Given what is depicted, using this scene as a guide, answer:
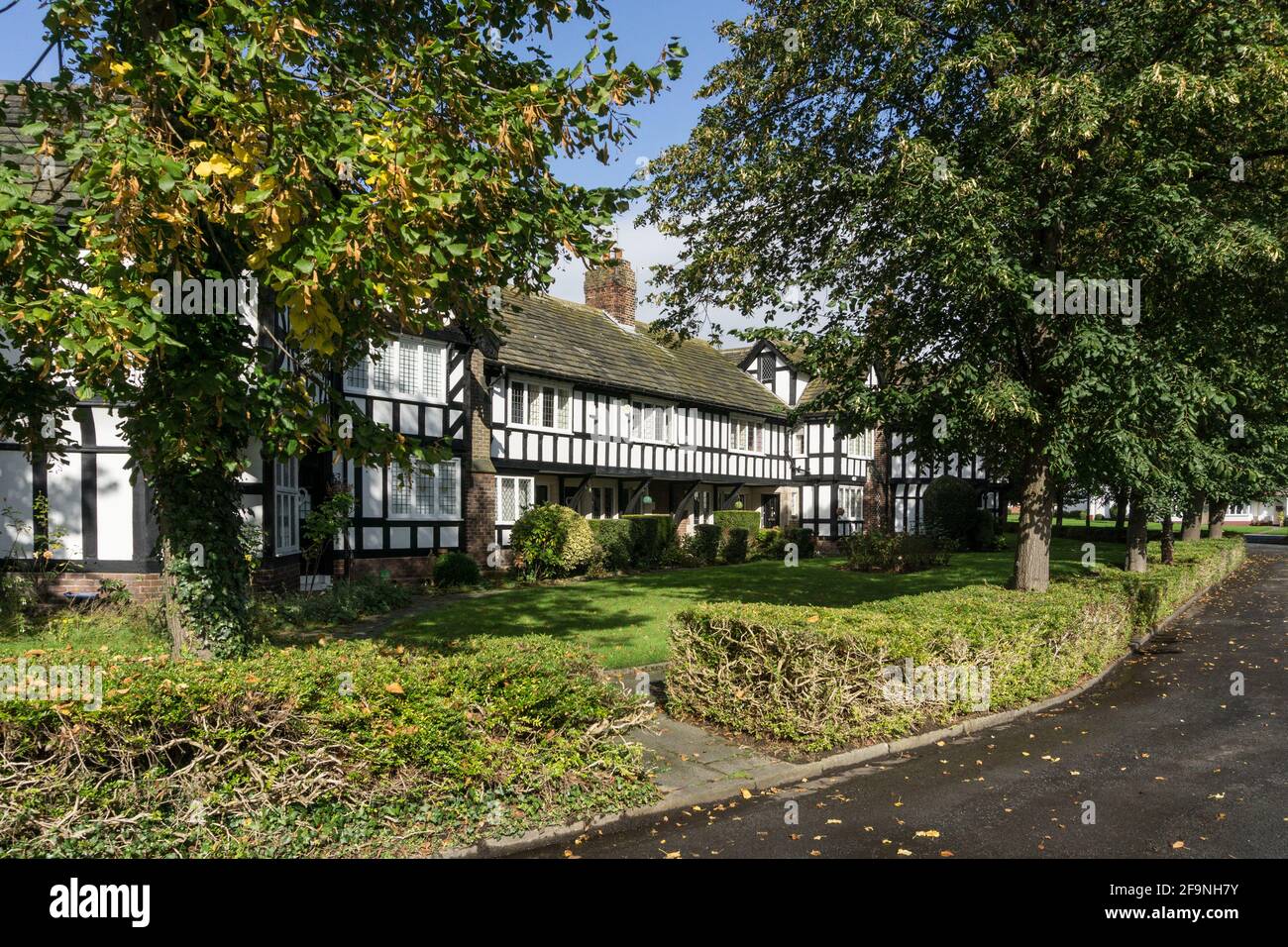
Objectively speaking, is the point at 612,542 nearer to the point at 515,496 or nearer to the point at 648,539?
the point at 648,539

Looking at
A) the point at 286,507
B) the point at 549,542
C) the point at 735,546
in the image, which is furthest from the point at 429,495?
the point at 735,546

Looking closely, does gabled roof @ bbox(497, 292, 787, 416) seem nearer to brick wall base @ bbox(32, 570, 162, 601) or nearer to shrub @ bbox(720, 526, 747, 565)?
shrub @ bbox(720, 526, 747, 565)

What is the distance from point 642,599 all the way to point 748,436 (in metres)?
18.4

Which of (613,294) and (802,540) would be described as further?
(802,540)

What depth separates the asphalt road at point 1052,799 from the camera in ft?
19.1

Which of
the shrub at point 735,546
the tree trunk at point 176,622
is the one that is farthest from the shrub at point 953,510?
the tree trunk at point 176,622

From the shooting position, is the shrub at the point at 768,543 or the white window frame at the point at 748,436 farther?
the white window frame at the point at 748,436

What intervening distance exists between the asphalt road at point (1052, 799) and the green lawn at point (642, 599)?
134 inches

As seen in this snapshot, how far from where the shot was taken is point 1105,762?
25.9 ft

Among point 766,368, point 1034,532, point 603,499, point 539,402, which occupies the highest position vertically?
point 766,368

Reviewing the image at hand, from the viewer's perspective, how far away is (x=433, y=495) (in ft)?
→ 71.7

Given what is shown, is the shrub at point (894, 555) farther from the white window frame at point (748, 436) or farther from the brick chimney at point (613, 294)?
the brick chimney at point (613, 294)

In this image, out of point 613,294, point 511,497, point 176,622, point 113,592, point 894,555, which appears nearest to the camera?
point 176,622
